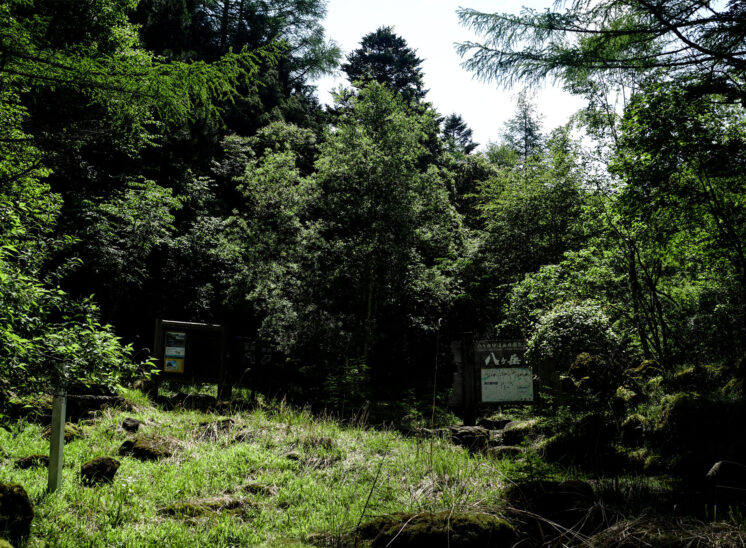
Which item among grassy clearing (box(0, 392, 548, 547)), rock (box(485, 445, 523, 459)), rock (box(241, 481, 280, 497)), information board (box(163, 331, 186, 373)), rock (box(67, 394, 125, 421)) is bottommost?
rock (box(241, 481, 280, 497))

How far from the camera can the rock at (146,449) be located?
5.68 metres

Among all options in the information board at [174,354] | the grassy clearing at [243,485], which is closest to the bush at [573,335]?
the grassy clearing at [243,485]

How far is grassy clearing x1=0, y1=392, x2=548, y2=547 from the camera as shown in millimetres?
3738

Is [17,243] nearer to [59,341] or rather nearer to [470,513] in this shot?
[59,341]

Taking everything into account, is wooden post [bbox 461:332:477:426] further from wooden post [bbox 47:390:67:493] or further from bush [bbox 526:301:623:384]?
wooden post [bbox 47:390:67:493]

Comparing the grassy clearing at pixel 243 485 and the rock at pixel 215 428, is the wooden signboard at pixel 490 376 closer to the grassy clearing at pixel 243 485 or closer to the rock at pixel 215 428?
the grassy clearing at pixel 243 485

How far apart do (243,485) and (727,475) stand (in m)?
4.31

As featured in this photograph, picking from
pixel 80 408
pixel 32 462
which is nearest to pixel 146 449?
pixel 32 462

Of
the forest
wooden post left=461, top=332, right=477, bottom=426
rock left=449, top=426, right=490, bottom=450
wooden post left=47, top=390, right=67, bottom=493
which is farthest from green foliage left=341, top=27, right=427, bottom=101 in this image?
wooden post left=47, top=390, right=67, bottom=493

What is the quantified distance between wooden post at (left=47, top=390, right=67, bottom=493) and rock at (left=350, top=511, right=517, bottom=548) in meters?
3.07

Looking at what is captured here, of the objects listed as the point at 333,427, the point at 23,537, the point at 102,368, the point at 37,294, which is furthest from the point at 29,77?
the point at 333,427

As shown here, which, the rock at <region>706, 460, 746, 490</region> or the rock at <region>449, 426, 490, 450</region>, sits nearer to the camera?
the rock at <region>706, 460, 746, 490</region>

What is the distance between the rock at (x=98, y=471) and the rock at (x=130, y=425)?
1.94m

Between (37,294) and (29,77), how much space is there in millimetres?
1740
